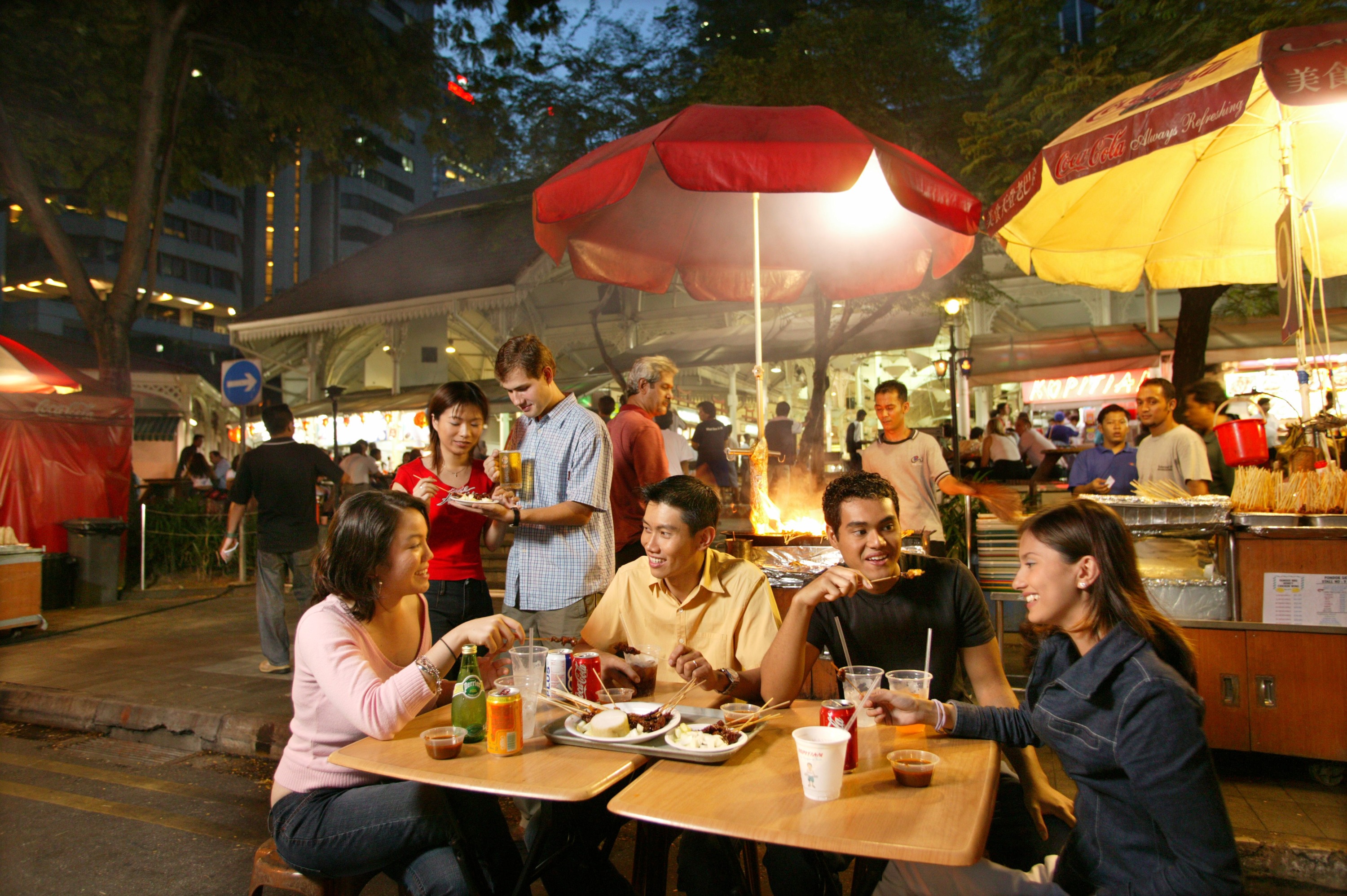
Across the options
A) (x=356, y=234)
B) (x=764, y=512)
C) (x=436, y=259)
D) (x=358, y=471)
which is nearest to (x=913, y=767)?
(x=764, y=512)

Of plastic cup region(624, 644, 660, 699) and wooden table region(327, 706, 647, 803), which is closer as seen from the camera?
wooden table region(327, 706, 647, 803)

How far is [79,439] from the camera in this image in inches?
414

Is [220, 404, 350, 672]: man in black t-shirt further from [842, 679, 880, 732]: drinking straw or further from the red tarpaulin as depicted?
[842, 679, 880, 732]: drinking straw

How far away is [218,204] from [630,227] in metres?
63.7

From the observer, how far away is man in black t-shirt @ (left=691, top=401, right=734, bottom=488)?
1062 centimetres

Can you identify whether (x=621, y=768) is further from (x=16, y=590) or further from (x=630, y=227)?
(x=16, y=590)

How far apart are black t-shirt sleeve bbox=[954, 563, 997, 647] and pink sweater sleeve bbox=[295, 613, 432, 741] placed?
1867 mm

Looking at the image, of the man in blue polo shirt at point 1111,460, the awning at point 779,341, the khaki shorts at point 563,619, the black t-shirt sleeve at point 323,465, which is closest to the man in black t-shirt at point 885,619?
the khaki shorts at point 563,619

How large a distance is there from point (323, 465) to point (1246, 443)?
6.72 meters

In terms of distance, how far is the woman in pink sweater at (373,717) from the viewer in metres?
2.29

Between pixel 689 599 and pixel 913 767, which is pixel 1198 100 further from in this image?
pixel 913 767

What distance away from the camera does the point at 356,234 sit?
Answer: 243 ft

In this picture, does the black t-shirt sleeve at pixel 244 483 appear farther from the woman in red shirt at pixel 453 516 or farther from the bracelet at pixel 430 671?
the bracelet at pixel 430 671

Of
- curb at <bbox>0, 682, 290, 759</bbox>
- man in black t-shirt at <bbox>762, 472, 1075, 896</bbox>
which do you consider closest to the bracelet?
man in black t-shirt at <bbox>762, 472, 1075, 896</bbox>
